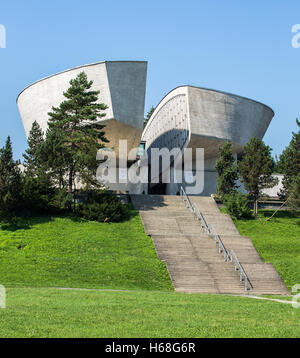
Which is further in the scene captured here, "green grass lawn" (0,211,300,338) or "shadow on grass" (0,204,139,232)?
"shadow on grass" (0,204,139,232)

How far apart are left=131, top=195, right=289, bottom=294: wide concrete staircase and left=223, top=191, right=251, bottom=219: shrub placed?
0.72m

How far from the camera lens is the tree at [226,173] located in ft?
93.6

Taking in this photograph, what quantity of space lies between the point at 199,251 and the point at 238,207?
25.5 feet

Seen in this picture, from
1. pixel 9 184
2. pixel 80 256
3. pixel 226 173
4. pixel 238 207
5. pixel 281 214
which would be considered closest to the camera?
pixel 80 256

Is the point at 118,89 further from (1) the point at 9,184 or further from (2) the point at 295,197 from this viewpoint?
(2) the point at 295,197

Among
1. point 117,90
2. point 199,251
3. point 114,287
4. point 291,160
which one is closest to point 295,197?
point 291,160

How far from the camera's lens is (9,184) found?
22422mm

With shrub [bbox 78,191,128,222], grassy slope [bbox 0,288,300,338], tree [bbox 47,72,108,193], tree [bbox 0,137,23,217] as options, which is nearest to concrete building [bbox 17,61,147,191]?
tree [bbox 47,72,108,193]

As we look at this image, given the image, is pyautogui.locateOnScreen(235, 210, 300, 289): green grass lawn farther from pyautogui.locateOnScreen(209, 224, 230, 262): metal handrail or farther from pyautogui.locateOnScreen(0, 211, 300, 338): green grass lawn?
pyautogui.locateOnScreen(209, 224, 230, 262): metal handrail

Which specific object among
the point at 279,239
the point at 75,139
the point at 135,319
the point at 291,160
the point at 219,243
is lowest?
the point at 279,239

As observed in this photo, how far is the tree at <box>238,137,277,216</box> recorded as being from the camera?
2758 centimetres

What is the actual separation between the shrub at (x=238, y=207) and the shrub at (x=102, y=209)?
7.05 meters
